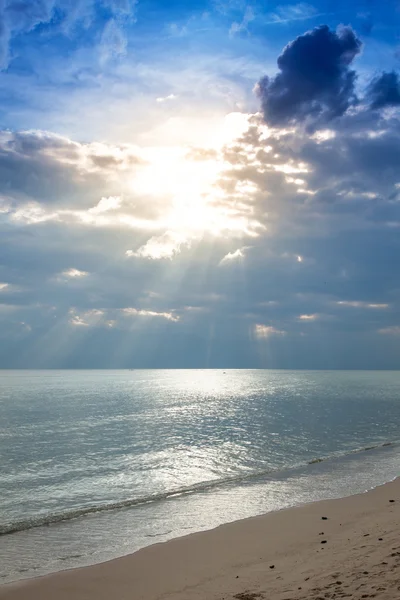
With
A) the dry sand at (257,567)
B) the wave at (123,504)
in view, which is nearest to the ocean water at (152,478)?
the wave at (123,504)

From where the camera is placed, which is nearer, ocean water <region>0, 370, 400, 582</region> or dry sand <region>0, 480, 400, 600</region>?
dry sand <region>0, 480, 400, 600</region>

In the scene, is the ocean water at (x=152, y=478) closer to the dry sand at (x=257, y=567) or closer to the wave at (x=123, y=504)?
the wave at (x=123, y=504)

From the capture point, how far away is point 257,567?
1286cm

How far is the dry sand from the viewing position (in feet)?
35.0

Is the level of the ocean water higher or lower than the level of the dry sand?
lower

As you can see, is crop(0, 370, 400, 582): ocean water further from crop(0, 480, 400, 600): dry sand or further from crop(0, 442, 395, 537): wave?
crop(0, 480, 400, 600): dry sand

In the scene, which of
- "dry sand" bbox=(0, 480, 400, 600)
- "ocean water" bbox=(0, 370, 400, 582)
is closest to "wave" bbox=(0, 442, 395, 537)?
"ocean water" bbox=(0, 370, 400, 582)

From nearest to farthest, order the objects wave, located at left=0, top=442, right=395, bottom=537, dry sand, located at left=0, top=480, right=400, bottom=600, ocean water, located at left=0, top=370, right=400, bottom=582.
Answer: dry sand, located at left=0, top=480, right=400, bottom=600, ocean water, located at left=0, top=370, right=400, bottom=582, wave, located at left=0, top=442, right=395, bottom=537

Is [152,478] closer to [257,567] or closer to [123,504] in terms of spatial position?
[123,504]

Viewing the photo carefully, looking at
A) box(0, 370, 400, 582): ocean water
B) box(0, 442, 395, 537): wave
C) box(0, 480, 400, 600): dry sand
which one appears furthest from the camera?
box(0, 442, 395, 537): wave

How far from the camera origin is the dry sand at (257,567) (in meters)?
10.7

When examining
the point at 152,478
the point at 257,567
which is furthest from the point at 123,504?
the point at 257,567

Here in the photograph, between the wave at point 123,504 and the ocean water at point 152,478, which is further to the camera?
the wave at point 123,504

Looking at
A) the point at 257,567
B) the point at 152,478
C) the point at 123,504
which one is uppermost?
the point at 257,567
